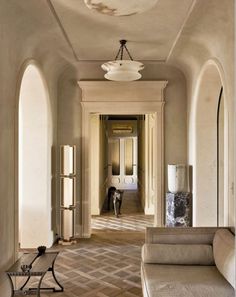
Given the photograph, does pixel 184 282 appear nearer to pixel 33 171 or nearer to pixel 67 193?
pixel 67 193

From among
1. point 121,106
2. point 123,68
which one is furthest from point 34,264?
point 121,106

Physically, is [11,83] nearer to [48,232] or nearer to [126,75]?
[126,75]

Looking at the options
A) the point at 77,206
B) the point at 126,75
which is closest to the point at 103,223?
the point at 77,206

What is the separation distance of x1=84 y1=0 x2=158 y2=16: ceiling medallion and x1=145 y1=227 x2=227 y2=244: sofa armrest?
226cm

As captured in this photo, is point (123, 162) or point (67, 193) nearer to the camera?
point (67, 193)

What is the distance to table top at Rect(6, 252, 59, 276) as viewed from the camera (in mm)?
3342

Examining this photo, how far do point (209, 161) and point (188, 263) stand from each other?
8.66 ft

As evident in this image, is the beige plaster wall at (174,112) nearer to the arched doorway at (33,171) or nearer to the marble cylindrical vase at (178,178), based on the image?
the marble cylindrical vase at (178,178)

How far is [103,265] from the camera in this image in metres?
4.91

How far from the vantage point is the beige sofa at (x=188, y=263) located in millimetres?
2896

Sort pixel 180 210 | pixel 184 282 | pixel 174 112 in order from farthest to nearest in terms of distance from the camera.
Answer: pixel 174 112
pixel 180 210
pixel 184 282

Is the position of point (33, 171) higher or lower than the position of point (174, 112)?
lower

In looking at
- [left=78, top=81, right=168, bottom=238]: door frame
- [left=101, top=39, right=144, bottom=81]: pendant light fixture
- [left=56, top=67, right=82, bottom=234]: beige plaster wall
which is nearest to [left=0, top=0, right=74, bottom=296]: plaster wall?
[left=101, top=39, right=144, bottom=81]: pendant light fixture

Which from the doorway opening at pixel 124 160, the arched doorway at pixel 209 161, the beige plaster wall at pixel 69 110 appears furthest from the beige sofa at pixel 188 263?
the doorway opening at pixel 124 160
